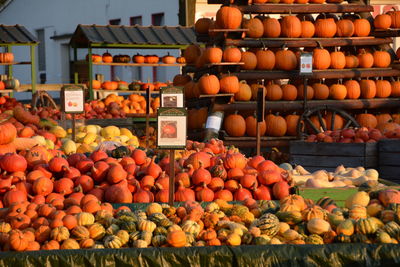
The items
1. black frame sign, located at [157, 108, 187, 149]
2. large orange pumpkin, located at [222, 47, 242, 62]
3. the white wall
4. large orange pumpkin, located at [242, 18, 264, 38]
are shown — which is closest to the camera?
black frame sign, located at [157, 108, 187, 149]

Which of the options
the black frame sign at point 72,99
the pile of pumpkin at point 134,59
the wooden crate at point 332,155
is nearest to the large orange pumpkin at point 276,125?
the wooden crate at point 332,155

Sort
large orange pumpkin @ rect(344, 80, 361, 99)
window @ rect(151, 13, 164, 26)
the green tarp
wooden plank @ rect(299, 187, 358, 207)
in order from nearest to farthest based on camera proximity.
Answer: the green tarp, wooden plank @ rect(299, 187, 358, 207), large orange pumpkin @ rect(344, 80, 361, 99), window @ rect(151, 13, 164, 26)

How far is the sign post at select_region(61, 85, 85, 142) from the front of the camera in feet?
27.4

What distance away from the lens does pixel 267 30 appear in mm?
10992

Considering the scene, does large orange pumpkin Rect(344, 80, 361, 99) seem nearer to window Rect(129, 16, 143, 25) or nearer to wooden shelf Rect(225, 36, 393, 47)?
→ wooden shelf Rect(225, 36, 393, 47)

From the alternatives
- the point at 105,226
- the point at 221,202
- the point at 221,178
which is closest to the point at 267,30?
the point at 221,178

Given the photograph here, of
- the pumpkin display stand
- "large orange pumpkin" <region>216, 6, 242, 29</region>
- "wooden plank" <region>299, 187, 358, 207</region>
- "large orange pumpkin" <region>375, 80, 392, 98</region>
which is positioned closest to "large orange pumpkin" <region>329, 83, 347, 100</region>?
the pumpkin display stand

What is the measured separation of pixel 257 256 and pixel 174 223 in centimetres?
70

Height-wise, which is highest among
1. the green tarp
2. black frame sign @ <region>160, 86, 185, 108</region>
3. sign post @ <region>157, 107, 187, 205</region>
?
black frame sign @ <region>160, 86, 185, 108</region>

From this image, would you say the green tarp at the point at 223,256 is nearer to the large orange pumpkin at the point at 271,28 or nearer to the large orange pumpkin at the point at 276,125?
the large orange pumpkin at the point at 276,125

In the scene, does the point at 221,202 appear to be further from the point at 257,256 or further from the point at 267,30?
the point at 267,30

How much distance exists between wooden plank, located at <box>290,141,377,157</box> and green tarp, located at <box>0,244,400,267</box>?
472 centimetres

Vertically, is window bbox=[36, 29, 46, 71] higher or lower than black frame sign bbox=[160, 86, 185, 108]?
higher

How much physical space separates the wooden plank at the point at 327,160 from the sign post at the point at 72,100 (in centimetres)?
275
